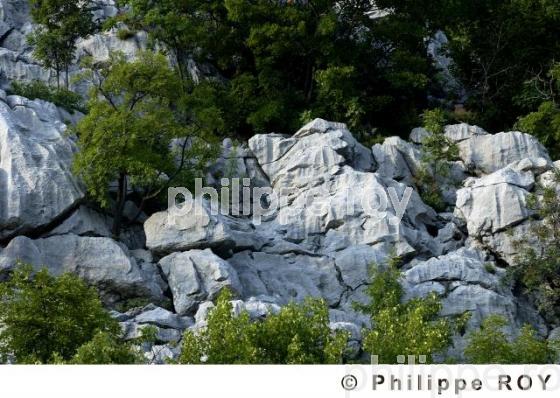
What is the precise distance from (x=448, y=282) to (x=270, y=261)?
481cm

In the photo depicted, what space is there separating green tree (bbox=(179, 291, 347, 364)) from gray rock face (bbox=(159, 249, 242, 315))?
16.8ft

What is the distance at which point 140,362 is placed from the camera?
2370cm

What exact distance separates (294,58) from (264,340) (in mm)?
18808

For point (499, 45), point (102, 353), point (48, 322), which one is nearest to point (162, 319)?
point (48, 322)

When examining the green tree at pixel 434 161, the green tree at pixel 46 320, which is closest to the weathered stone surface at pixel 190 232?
the green tree at pixel 46 320

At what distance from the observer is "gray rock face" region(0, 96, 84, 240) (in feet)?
102

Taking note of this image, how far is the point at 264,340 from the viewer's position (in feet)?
78.8

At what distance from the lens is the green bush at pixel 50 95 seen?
118 feet

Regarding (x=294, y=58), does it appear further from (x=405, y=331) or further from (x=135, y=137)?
(x=405, y=331)

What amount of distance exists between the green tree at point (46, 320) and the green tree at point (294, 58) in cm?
1388

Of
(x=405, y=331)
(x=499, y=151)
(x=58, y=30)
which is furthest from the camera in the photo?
(x=58, y=30)

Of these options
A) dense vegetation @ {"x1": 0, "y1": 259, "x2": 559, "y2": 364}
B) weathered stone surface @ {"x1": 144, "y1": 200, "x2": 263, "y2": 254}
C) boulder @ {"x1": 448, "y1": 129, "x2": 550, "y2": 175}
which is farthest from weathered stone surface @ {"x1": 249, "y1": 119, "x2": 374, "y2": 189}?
dense vegetation @ {"x1": 0, "y1": 259, "x2": 559, "y2": 364}

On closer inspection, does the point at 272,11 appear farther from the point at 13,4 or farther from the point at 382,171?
the point at 13,4

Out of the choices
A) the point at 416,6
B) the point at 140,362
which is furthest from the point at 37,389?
the point at 416,6
